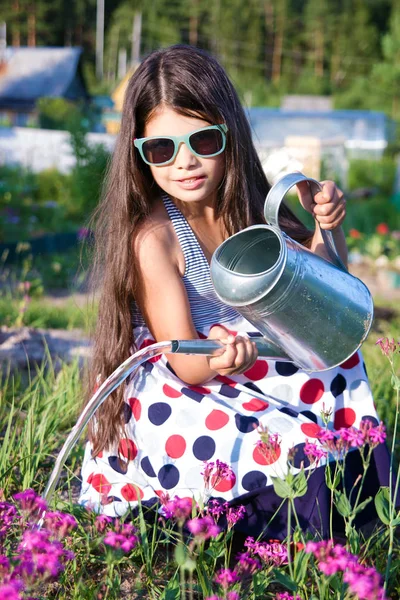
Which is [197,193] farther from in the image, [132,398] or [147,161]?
[132,398]

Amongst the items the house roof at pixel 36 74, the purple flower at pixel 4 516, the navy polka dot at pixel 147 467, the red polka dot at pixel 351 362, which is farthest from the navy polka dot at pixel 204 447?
the house roof at pixel 36 74

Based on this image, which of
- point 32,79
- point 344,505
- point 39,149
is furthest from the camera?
point 32,79

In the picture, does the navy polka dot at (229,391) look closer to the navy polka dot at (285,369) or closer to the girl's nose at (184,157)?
the navy polka dot at (285,369)

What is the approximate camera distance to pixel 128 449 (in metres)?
1.54

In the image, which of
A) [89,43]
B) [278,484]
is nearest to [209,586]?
[278,484]

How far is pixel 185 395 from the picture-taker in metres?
1.53

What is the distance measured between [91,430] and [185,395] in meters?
0.22

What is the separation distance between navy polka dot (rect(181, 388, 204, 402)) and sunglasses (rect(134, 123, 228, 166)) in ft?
1.53

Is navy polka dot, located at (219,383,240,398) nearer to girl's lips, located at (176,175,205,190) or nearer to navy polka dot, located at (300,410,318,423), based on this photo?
navy polka dot, located at (300,410,318,423)

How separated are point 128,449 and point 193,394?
176mm

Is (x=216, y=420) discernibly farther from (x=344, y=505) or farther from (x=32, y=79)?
(x=32, y=79)

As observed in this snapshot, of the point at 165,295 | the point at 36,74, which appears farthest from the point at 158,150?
the point at 36,74

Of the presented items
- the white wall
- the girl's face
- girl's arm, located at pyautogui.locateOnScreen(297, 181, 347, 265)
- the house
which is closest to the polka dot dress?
the girl's face

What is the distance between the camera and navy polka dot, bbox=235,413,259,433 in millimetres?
1469
